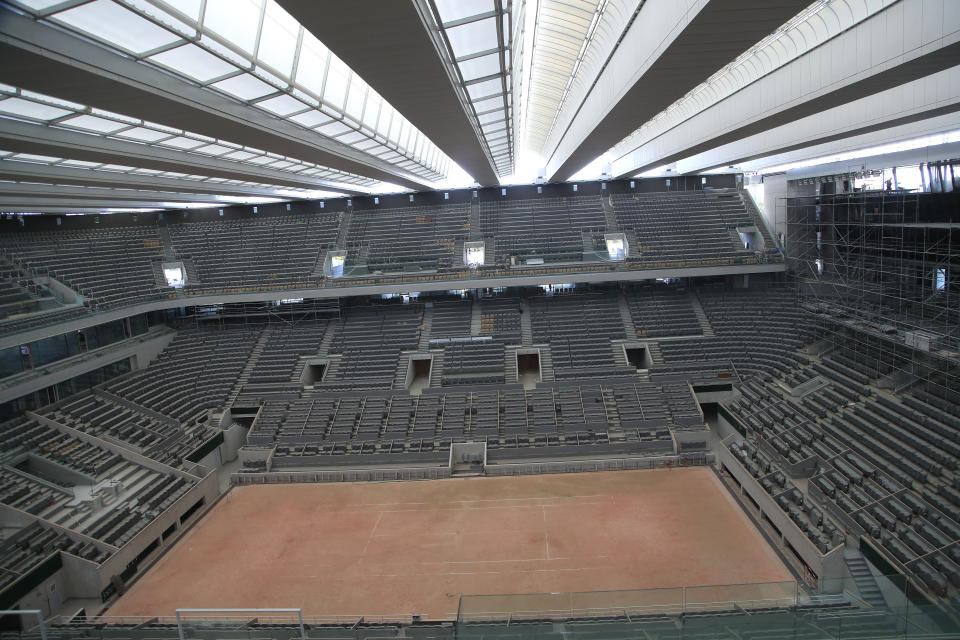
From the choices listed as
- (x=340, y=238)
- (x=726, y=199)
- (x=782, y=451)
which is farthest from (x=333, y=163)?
(x=726, y=199)

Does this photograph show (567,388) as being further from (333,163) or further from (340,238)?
(340,238)

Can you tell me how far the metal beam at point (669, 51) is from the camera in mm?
6316

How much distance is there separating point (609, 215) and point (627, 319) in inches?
335

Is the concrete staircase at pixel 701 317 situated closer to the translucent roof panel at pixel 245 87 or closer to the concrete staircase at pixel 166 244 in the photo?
the translucent roof panel at pixel 245 87

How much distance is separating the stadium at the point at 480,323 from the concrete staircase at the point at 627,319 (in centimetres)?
26

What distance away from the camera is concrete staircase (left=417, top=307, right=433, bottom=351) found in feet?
92.6

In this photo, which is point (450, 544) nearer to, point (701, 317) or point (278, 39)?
point (278, 39)

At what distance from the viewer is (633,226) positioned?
32.9 meters

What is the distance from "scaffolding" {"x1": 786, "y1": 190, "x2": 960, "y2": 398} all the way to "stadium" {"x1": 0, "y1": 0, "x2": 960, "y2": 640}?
0.64ft

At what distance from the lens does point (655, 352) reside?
26.4 meters

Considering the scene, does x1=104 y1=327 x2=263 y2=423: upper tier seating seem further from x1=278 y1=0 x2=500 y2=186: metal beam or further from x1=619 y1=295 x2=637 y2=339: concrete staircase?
x1=619 y1=295 x2=637 y2=339: concrete staircase

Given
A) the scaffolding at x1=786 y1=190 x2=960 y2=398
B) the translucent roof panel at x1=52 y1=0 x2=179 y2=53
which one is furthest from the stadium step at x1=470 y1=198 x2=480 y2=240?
the translucent roof panel at x1=52 y1=0 x2=179 y2=53

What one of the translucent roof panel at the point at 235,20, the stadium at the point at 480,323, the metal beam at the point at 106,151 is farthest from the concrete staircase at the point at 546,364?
the translucent roof panel at the point at 235,20

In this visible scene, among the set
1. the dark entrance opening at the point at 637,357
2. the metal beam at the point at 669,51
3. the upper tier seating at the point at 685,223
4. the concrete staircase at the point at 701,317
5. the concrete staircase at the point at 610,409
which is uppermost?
the metal beam at the point at 669,51
